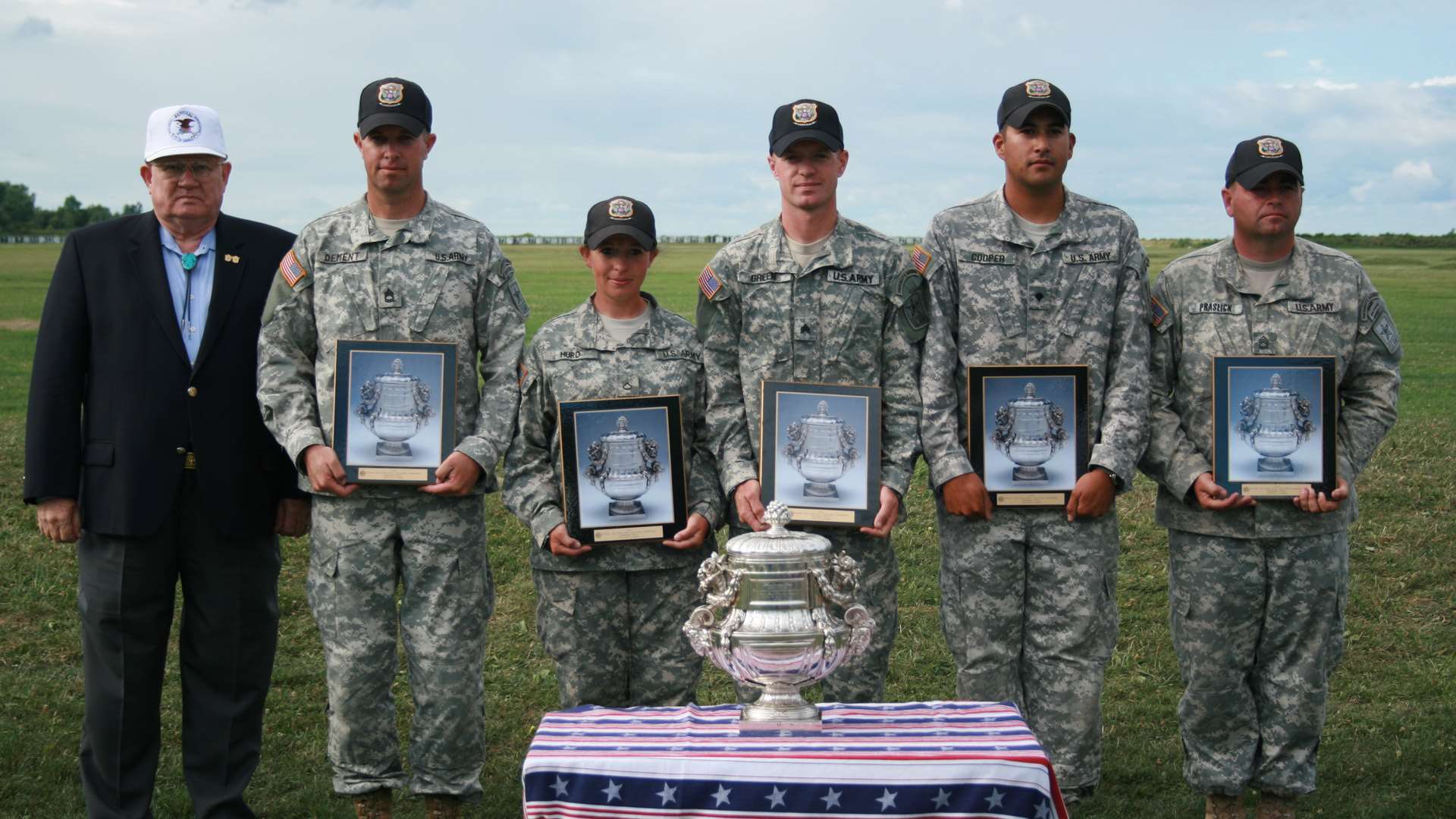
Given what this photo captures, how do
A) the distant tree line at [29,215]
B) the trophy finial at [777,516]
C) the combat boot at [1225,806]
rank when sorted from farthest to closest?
the distant tree line at [29,215], the combat boot at [1225,806], the trophy finial at [777,516]

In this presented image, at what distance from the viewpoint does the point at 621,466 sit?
5.18 m

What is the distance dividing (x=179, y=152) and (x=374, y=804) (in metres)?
2.61

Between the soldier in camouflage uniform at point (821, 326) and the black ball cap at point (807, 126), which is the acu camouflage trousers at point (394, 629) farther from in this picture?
the black ball cap at point (807, 126)

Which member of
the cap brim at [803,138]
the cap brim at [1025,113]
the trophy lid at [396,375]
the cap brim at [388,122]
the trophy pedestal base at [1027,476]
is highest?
the cap brim at [1025,113]

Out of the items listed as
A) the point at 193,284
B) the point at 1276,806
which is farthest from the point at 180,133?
the point at 1276,806

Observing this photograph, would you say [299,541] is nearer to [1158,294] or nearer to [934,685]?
[934,685]

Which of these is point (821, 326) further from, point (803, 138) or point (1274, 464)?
point (1274, 464)

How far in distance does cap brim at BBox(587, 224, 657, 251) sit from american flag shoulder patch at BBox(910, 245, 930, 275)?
1004 mm

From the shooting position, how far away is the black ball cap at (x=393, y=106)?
521 centimetres

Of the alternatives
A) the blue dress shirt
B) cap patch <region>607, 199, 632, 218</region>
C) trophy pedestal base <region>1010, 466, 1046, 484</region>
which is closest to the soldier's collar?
Result: cap patch <region>607, 199, 632, 218</region>

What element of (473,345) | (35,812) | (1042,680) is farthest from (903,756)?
(35,812)

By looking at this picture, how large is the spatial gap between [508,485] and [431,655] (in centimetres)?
70

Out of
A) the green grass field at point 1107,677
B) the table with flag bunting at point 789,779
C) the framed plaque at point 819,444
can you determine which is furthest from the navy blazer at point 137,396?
the table with flag bunting at point 789,779

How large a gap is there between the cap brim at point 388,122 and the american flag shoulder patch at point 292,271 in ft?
1.78
